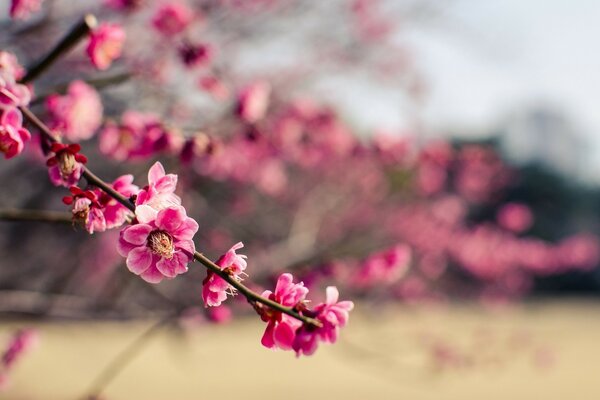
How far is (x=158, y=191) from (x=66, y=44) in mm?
652

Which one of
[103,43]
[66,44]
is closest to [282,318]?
[66,44]

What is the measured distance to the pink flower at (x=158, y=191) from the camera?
1.10m

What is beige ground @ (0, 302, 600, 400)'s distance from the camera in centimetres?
729

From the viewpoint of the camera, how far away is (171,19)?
8.95ft

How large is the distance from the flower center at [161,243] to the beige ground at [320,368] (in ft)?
15.8

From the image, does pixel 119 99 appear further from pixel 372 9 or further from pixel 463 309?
pixel 463 309

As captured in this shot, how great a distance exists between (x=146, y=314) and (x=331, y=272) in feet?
2.84

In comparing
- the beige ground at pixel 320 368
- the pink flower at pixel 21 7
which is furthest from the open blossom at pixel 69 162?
the beige ground at pixel 320 368

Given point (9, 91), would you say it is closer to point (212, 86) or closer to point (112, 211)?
point (112, 211)

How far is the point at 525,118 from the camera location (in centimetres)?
3238

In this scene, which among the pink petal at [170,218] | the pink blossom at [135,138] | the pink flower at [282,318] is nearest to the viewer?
the pink petal at [170,218]

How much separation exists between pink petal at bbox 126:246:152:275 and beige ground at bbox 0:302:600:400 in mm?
4780

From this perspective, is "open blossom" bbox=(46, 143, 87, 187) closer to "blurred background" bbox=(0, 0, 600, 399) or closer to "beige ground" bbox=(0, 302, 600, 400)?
"blurred background" bbox=(0, 0, 600, 399)

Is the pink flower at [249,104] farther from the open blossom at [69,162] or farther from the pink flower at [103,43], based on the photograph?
the open blossom at [69,162]
